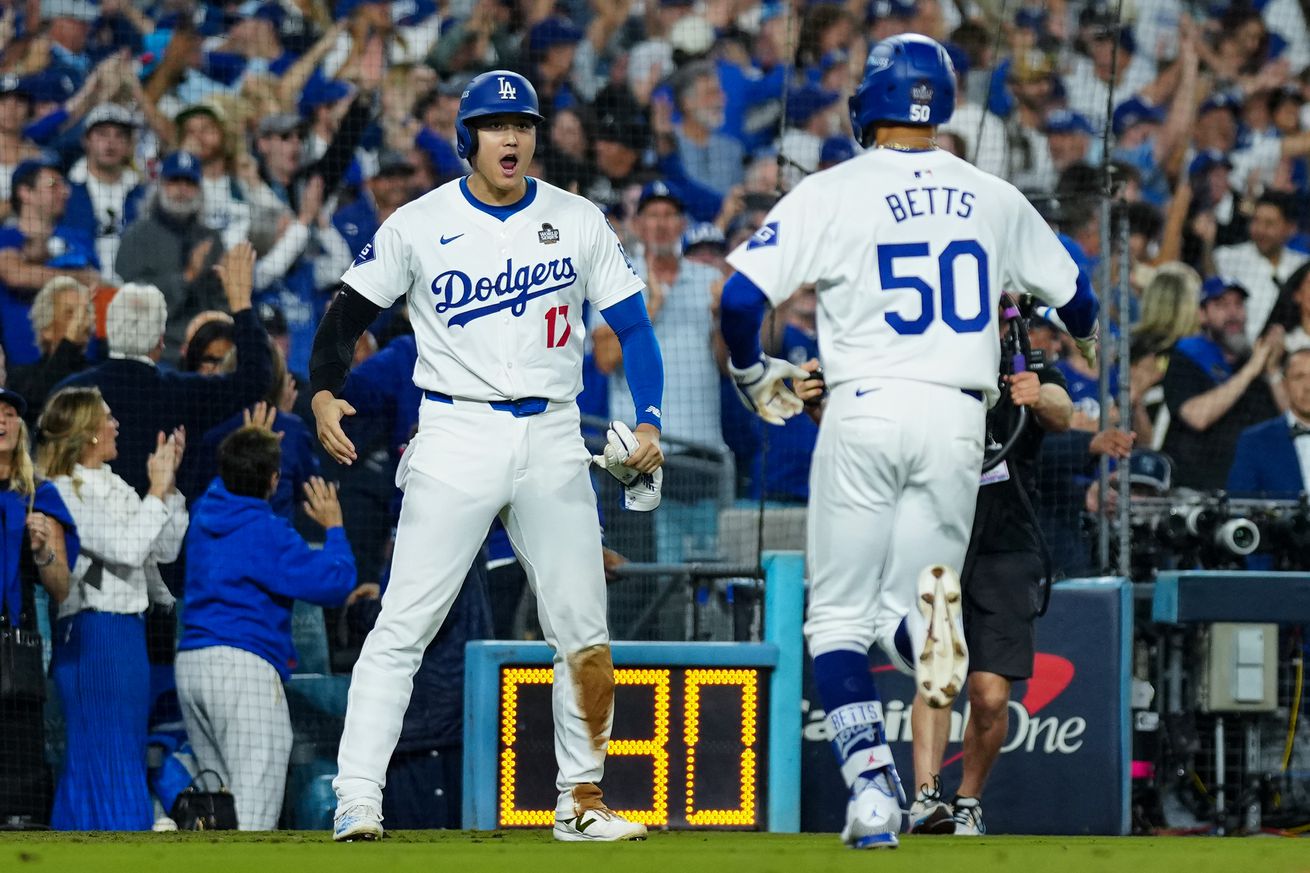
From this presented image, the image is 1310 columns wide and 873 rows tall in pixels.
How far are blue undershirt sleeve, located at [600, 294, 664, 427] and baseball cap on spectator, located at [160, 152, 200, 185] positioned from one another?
425cm

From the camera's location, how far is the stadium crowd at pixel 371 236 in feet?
23.6

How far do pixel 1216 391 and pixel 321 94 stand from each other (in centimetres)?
477

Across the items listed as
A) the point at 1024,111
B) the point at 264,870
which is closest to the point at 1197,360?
the point at 1024,111

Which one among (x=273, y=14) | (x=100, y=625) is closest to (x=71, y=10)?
(x=273, y=14)

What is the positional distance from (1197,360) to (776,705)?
4.26 m

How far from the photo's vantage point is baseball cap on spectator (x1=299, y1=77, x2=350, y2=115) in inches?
385

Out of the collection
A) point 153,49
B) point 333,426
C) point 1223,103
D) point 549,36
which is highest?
point 549,36

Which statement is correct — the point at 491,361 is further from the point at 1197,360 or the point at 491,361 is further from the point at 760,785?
the point at 1197,360

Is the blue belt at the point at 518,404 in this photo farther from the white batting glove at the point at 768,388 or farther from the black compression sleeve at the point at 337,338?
the white batting glove at the point at 768,388

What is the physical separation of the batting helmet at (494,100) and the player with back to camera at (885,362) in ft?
A: 2.75

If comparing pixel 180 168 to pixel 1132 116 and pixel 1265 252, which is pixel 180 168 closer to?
pixel 1132 116

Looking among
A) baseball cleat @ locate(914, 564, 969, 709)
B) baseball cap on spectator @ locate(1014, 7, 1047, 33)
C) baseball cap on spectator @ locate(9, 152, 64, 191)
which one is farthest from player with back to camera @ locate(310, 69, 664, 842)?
baseball cap on spectator @ locate(1014, 7, 1047, 33)

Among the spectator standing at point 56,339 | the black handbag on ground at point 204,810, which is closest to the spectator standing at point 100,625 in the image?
the black handbag on ground at point 204,810

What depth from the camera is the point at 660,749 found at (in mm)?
6117
